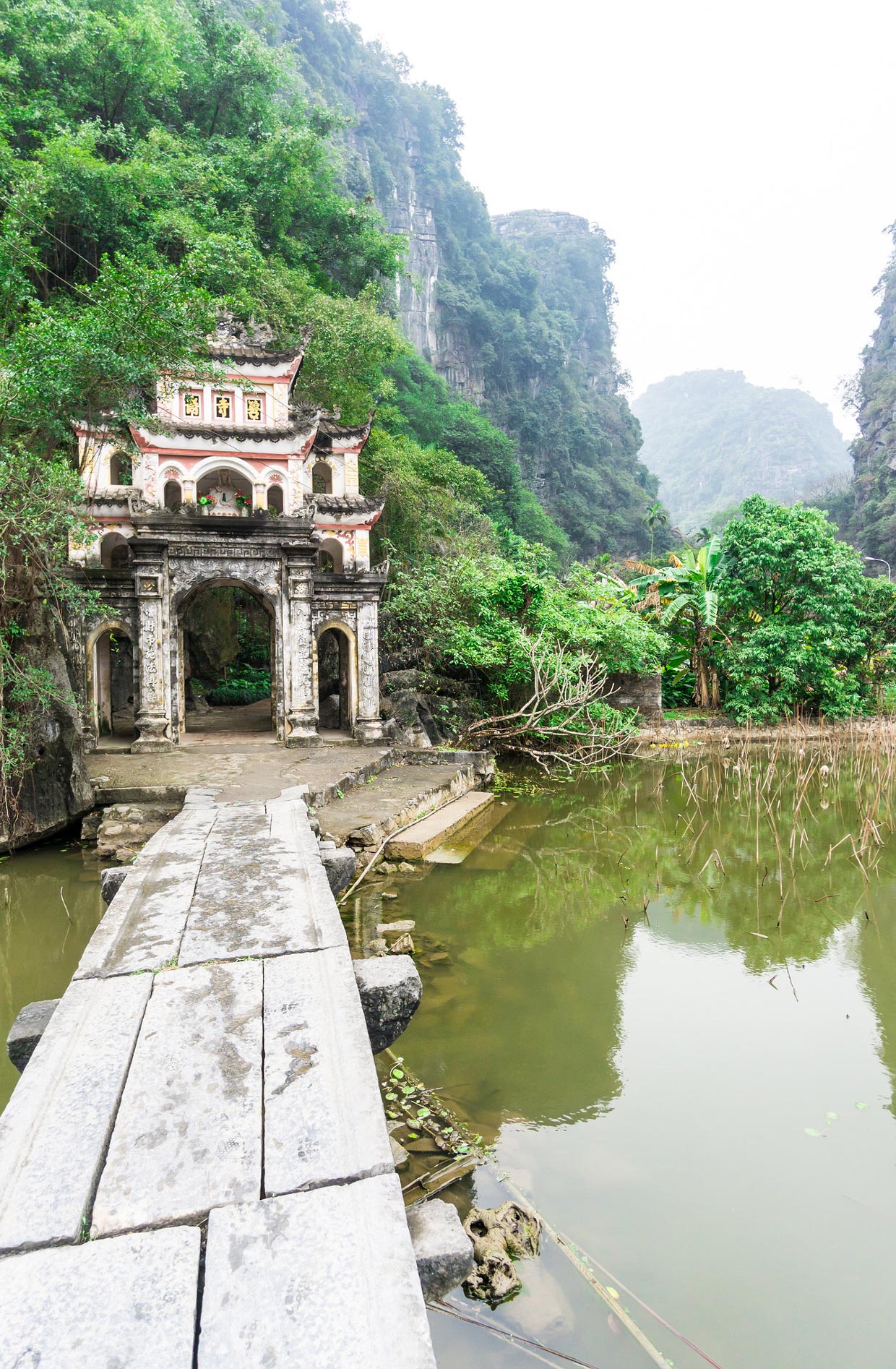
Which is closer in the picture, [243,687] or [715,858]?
[715,858]

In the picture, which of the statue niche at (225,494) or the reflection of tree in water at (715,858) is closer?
the reflection of tree in water at (715,858)

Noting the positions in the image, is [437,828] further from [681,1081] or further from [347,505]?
[347,505]

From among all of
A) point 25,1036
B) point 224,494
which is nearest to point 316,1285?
point 25,1036

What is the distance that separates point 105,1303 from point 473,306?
49461 millimetres

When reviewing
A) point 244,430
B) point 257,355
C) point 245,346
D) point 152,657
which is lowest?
point 152,657

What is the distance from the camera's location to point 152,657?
11312 mm

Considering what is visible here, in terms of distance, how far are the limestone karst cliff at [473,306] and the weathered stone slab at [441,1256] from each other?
1655 inches

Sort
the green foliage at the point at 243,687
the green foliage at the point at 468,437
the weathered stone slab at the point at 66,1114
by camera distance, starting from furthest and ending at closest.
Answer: the green foliage at the point at 468,437
the green foliage at the point at 243,687
the weathered stone slab at the point at 66,1114

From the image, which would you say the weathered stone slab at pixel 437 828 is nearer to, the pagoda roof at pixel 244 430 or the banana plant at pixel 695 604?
the pagoda roof at pixel 244 430

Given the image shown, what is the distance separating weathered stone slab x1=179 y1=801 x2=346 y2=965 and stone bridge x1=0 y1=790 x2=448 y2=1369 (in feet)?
0.08

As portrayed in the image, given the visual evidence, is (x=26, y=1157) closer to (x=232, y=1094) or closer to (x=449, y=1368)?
(x=232, y=1094)

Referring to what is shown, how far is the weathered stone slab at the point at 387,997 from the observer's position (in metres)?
2.75

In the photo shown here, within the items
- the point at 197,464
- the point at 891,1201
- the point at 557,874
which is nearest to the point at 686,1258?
the point at 891,1201

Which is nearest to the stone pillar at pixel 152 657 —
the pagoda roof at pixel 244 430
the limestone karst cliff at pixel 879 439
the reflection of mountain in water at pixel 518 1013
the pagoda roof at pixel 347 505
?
the pagoda roof at pixel 244 430
